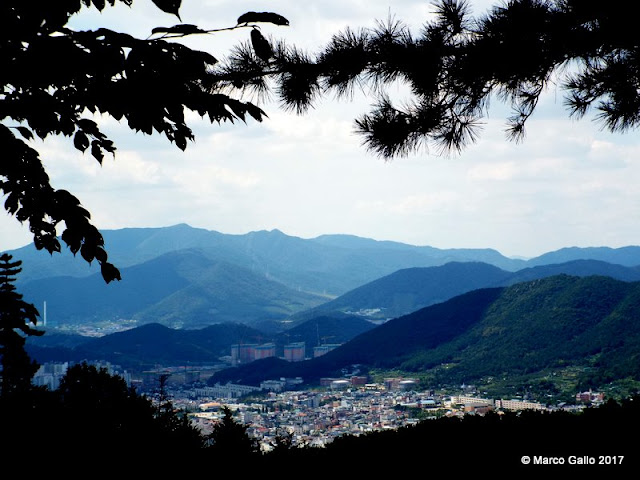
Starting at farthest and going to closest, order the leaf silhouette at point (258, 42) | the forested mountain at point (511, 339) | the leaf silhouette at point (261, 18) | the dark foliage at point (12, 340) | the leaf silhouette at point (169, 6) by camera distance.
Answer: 1. the forested mountain at point (511, 339)
2. the dark foliage at point (12, 340)
3. the leaf silhouette at point (258, 42)
4. the leaf silhouette at point (261, 18)
5. the leaf silhouette at point (169, 6)

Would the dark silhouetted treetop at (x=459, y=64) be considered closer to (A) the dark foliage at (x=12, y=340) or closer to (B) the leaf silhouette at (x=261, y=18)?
(B) the leaf silhouette at (x=261, y=18)

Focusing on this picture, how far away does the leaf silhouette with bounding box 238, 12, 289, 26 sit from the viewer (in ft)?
12.6

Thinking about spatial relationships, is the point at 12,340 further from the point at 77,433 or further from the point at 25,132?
the point at 25,132

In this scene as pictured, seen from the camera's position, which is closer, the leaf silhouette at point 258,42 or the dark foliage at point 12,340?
the leaf silhouette at point 258,42

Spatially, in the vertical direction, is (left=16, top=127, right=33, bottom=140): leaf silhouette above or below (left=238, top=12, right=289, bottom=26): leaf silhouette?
below

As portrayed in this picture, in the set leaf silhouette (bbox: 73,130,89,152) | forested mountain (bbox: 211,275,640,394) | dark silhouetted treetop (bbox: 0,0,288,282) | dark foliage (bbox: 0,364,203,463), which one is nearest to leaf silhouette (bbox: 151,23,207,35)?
dark silhouetted treetop (bbox: 0,0,288,282)

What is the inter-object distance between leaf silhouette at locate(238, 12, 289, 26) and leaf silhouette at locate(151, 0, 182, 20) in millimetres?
350

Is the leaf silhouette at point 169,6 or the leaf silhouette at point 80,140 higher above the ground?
the leaf silhouette at point 169,6

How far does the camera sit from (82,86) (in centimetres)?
395

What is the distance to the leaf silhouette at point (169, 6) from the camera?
3.62 meters

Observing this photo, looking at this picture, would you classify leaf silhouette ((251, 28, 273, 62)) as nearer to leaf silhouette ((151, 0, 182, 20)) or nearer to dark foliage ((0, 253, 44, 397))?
leaf silhouette ((151, 0, 182, 20))

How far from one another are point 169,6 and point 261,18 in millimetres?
505

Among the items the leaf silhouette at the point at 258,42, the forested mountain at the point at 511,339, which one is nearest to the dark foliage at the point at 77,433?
the leaf silhouette at the point at 258,42

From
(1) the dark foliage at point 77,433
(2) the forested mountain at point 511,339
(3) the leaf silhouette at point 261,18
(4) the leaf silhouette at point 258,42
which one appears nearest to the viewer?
(3) the leaf silhouette at point 261,18
